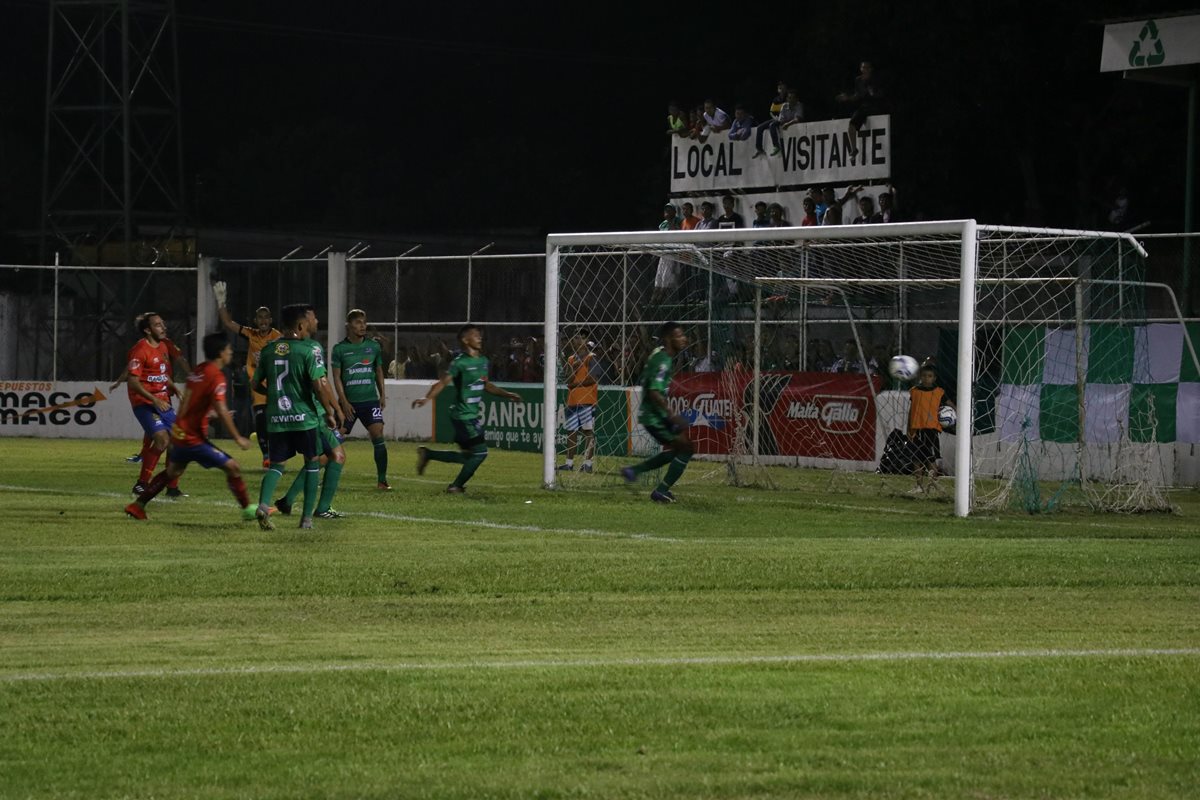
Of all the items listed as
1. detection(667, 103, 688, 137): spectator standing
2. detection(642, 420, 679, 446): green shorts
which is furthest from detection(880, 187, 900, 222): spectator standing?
detection(642, 420, 679, 446): green shorts

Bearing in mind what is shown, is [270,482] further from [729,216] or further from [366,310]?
[366,310]

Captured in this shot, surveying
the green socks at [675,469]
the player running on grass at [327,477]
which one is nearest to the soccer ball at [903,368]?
the green socks at [675,469]

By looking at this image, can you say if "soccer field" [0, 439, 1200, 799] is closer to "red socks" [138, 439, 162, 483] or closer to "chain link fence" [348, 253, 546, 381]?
"red socks" [138, 439, 162, 483]

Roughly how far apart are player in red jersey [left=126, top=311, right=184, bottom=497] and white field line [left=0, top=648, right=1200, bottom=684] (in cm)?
951

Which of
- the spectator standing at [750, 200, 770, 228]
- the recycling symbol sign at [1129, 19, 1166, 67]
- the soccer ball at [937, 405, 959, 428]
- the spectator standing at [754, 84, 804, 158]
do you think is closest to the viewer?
the soccer ball at [937, 405, 959, 428]

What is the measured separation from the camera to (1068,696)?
764cm

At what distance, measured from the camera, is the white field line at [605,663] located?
815 cm

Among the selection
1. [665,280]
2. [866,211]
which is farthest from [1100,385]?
[665,280]

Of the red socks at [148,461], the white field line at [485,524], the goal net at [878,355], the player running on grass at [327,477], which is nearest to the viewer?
the white field line at [485,524]

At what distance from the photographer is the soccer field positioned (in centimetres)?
632

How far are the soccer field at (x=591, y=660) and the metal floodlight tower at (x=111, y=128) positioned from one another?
24722 millimetres

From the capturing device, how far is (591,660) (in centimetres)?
862

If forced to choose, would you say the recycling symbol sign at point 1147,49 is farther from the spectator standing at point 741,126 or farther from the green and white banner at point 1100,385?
the green and white banner at point 1100,385

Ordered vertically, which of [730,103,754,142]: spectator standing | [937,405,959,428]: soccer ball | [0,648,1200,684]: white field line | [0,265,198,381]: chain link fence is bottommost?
[0,648,1200,684]: white field line
